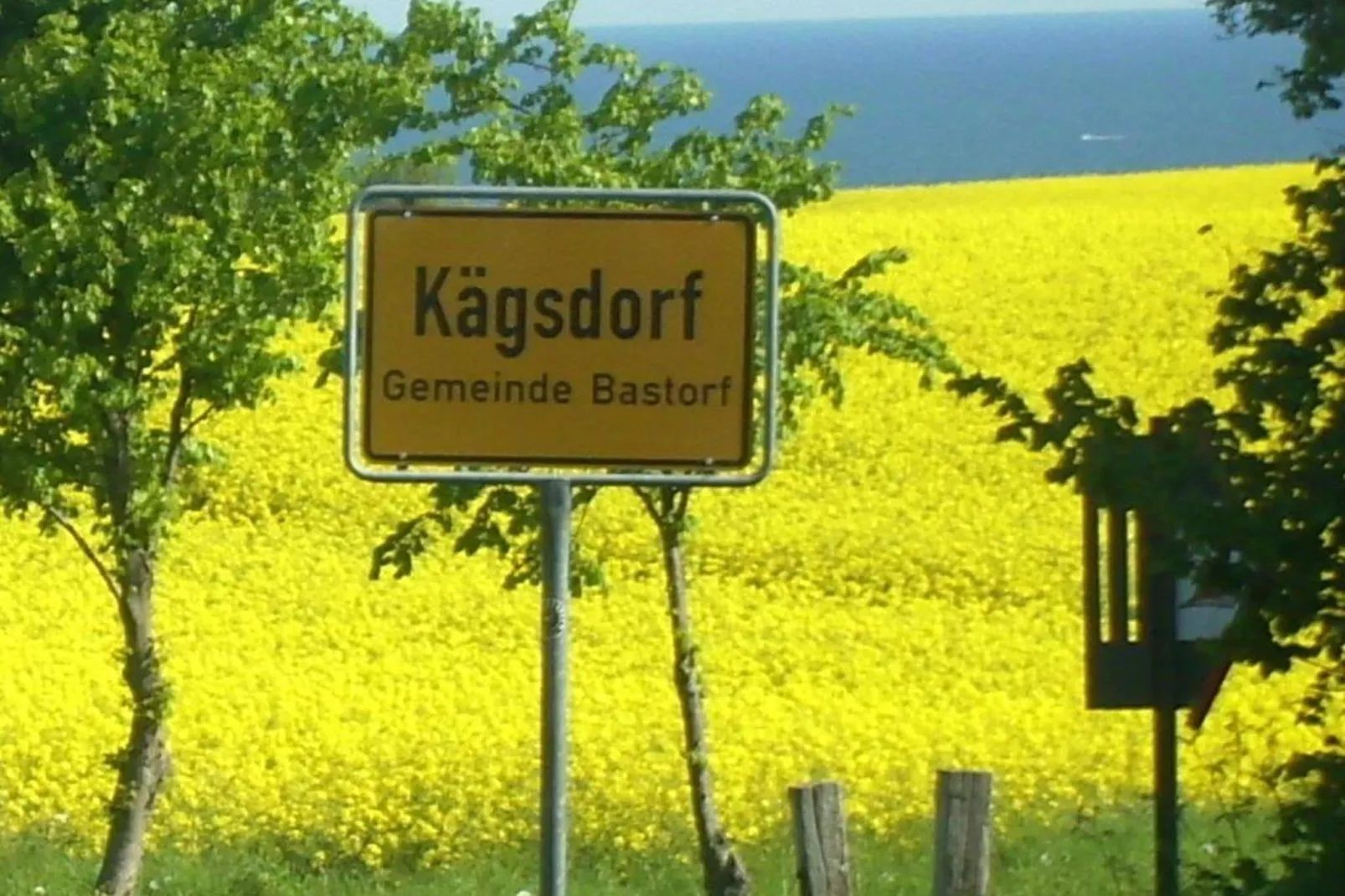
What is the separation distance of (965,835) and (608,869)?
208 inches

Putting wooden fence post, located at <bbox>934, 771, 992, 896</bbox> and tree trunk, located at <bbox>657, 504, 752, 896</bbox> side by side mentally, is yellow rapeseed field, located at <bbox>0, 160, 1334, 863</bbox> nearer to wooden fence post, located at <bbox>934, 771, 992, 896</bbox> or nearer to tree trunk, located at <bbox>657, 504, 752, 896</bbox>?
wooden fence post, located at <bbox>934, 771, 992, 896</bbox>

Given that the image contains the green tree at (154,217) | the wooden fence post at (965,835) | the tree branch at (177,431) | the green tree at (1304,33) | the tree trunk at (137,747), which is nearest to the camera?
the green tree at (1304,33)

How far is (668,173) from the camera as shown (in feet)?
36.1

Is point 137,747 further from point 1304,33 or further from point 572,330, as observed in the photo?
point 572,330

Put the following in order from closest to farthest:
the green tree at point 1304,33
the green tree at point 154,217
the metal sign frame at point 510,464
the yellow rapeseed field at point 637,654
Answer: the metal sign frame at point 510,464 → the green tree at point 1304,33 → the green tree at point 154,217 → the yellow rapeseed field at point 637,654

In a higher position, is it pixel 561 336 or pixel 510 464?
pixel 561 336

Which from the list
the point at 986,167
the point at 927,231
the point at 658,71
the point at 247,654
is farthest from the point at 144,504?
the point at 986,167

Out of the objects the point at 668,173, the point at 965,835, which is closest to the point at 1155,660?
the point at 965,835

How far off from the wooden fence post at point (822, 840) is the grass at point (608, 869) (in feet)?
10.8

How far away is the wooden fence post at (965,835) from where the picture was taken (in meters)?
6.79

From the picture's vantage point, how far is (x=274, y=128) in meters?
10.2

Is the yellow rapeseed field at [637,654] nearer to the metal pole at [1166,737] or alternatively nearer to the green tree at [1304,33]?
the green tree at [1304,33]

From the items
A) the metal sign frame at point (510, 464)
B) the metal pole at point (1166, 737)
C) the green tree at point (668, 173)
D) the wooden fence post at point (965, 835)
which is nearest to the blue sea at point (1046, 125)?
the green tree at point (668, 173)

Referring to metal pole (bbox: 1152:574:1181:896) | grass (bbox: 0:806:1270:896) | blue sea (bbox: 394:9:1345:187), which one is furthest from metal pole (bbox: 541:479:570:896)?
blue sea (bbox: 394:9:1345:187)
